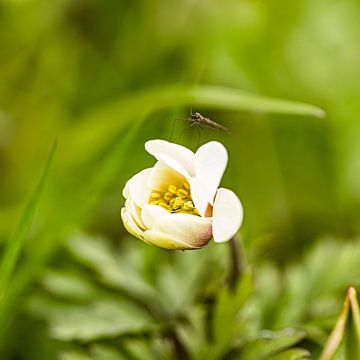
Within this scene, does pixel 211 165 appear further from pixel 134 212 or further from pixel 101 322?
pixel 101 322

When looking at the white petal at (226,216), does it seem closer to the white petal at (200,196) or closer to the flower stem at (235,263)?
the white petal at (200,196)

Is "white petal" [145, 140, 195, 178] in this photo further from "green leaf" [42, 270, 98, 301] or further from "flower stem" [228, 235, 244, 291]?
"green leaf" [42, 270, 98, 301]

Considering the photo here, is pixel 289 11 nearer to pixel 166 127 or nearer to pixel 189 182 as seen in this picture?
pixel 166 127

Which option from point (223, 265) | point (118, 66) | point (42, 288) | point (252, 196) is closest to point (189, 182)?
point (223, 265)

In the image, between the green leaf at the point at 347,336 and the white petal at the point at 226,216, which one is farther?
the green leaf at the point at 347,336

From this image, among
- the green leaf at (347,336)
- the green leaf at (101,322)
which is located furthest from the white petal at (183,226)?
the green leaf at (101,322)

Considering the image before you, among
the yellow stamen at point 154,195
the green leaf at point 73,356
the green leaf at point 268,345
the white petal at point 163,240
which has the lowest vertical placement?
the green leaf at point 73,356

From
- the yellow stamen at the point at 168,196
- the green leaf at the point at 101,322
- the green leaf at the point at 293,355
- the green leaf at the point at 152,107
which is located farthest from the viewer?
the green leaf at the point at 152,107

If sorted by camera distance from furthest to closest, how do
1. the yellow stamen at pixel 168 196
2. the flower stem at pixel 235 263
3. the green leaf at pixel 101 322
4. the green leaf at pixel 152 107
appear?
the green leaf at pixel 152 107 → the green leaf at pixel 101 322 → the flower stem at pixel 235 263 → the yellow stamen at pixel 168 196
